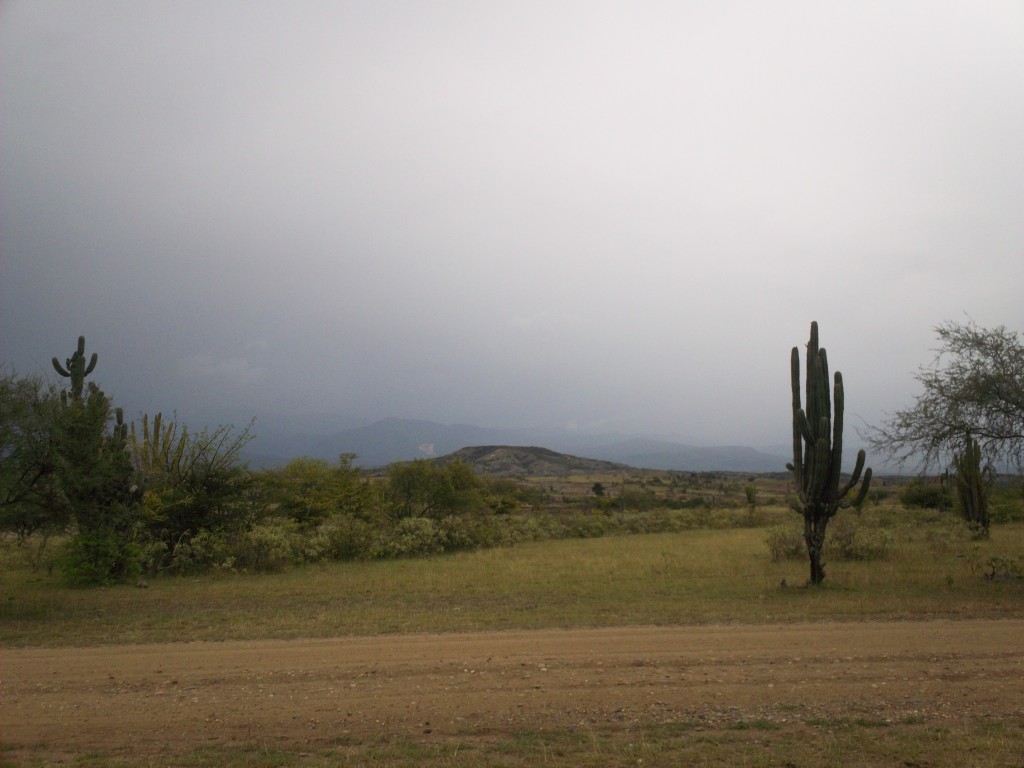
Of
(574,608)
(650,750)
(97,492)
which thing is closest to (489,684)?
(650,750)

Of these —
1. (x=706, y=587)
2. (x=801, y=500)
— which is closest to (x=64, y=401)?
(x=706, y=587)

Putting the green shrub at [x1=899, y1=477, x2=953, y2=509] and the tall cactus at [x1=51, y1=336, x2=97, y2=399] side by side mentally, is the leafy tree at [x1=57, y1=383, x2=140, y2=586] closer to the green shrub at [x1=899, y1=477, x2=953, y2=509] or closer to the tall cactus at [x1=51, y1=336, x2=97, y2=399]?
the tall cactus at [x1=51, y1=336, x2=97, y2=399]

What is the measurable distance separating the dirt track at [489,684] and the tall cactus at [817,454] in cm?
516

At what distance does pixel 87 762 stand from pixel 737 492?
63803 millimetres

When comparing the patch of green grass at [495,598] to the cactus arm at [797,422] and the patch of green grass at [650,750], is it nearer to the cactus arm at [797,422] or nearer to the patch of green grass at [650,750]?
the cactus arm at [797,422]

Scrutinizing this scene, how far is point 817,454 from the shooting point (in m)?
15.5

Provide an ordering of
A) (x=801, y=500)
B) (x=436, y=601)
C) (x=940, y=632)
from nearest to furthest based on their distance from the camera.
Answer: (x=940, y=632)
(x=436, y=601)
(x=801, y=500)

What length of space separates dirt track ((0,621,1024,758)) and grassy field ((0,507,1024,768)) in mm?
400

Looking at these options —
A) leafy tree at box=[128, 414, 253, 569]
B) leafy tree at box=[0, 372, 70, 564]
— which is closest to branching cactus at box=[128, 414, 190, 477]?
leafy tree at box=[128, 414, 253, 569]

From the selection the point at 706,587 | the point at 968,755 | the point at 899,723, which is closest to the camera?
the point at 968,755

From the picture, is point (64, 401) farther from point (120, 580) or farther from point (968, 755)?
point (968, 755)

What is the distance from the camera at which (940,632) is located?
398 inches

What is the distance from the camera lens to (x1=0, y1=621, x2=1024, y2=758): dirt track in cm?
667

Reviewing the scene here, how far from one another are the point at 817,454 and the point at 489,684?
10675 mm
